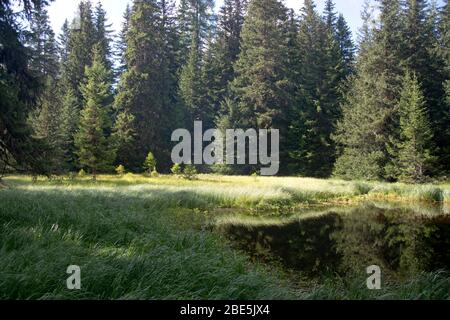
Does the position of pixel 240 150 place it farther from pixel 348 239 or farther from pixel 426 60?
pixel 348 239

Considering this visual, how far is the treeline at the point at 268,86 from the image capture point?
94.5 ft

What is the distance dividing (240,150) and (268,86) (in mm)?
6811

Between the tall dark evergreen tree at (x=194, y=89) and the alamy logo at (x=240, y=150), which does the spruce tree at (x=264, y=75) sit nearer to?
the alamy logo at (x=240, y=150)

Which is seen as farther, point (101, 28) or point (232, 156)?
point (101, 28)

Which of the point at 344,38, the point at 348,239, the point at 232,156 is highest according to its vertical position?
the point at 344,38

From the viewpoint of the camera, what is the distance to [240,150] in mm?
36344

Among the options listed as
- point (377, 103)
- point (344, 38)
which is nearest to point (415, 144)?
point (377, 103)

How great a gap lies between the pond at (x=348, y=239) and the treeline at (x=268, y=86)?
48.7ft

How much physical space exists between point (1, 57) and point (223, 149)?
27002 millimetres

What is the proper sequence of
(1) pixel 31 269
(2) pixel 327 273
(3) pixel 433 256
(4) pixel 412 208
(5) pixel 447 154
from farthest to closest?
(5) pixel 447 154, (4) pixel 412 208, (3) pixel 433 256, (2) pixel 327 273, (1) pixel 31 269

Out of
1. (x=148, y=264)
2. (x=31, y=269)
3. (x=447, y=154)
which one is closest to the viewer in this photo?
(x=31, y=269)

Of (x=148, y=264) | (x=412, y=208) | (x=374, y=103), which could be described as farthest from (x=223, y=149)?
(x=148, y=264)

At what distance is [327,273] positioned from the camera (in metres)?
7.48
